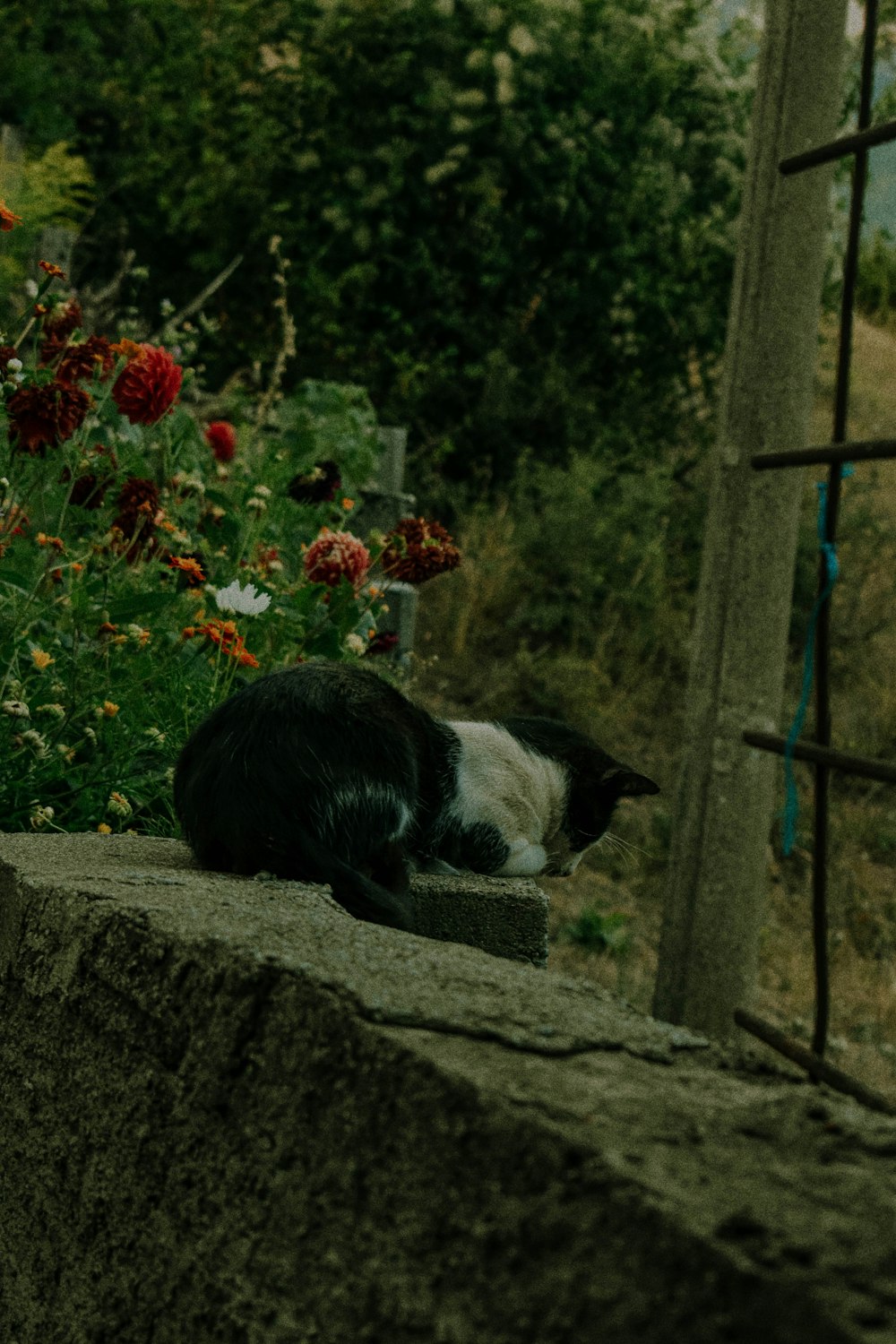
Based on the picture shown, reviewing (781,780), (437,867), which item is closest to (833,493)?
(437,867)

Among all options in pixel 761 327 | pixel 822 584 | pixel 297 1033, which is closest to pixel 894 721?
pixel 761 327

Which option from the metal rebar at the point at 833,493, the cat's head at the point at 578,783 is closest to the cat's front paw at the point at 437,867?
the cat's head at the point at 578,783

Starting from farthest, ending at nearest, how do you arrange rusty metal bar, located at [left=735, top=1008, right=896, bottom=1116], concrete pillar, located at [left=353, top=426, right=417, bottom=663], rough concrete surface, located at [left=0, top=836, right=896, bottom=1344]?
concrete pillar, located at [left=353, top=426, right=417, bottom=663]
rusty metal bar, located at [left=735, top=1008, right=896, bottom=1116]
rough concrete surface, located at [left=0, top=836, right=896, bottom=1344]

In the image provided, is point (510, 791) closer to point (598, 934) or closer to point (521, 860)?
point (521, 860)

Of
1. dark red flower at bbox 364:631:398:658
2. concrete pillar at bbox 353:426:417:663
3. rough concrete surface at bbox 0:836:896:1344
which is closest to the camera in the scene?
rough concrete surface at bbox 0:836:896:1344

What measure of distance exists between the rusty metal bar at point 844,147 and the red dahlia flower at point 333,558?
1154 mm

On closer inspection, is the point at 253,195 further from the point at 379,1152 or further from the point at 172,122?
the point at 379,1152

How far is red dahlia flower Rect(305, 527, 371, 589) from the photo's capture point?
3.24m

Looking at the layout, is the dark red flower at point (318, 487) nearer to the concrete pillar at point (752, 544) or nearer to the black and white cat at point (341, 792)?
the concrete pillar at point (752, 544)

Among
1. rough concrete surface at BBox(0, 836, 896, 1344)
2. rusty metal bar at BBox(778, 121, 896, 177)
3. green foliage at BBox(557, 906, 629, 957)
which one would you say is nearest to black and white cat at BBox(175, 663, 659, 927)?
rough concrete surface at BBox(0, 836, 896, 1344)

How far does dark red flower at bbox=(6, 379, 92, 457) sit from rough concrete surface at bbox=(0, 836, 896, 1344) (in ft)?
3.39

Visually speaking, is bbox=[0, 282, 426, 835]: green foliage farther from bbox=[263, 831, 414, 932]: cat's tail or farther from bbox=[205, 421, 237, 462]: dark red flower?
bbox=[263, 831, 414, 932]: cat's tail

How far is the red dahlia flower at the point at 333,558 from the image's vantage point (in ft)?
10.6

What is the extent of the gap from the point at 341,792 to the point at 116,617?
0.84 meters
